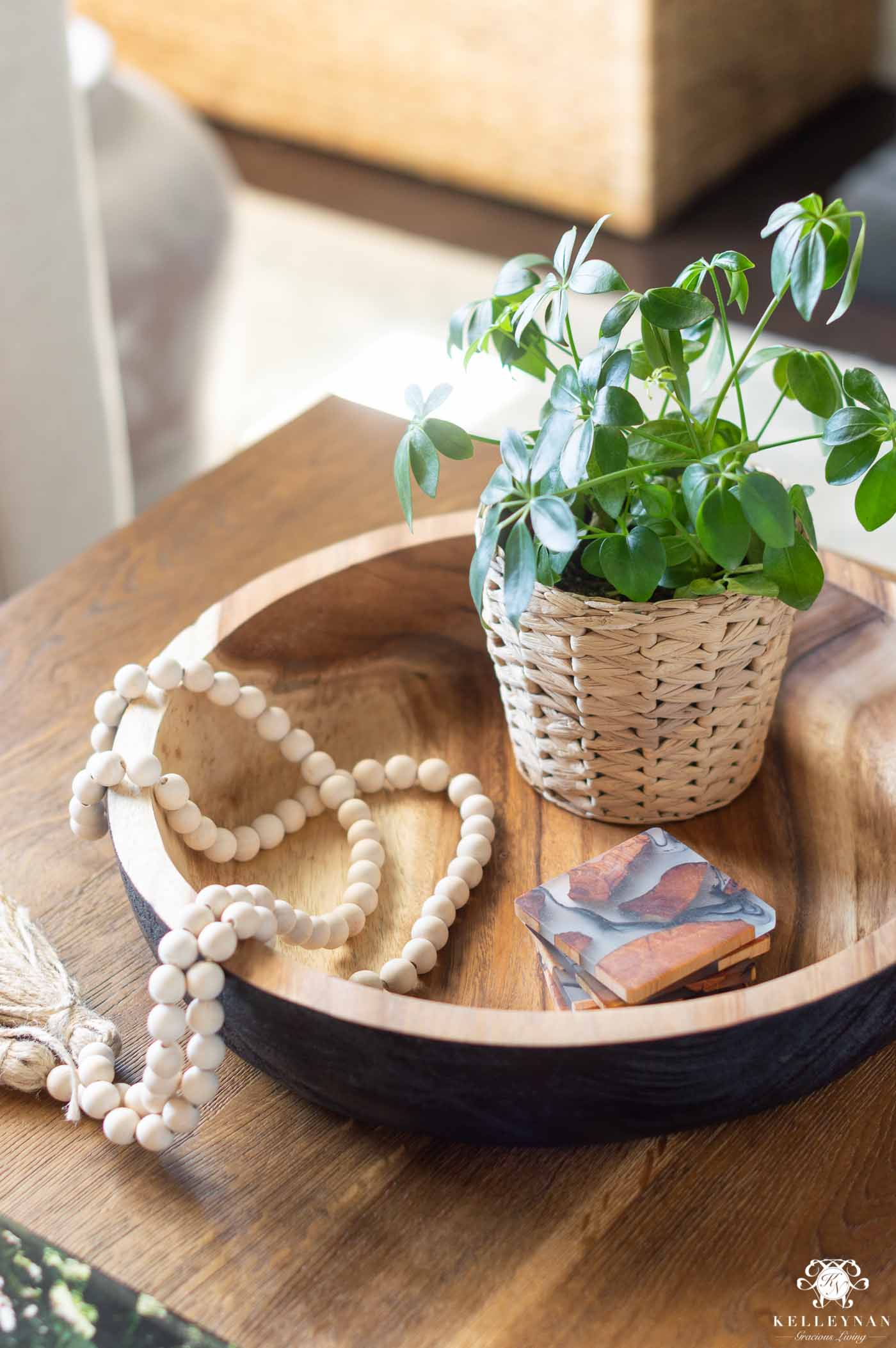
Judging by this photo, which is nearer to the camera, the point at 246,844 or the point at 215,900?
the point at 215,900

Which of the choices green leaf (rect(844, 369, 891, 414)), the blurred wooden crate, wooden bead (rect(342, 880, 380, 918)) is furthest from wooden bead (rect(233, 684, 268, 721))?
the blurred wooden crate

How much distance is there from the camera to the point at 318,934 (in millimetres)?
622

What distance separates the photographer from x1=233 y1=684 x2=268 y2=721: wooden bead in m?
0.70

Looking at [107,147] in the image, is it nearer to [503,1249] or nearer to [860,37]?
[503,1249]

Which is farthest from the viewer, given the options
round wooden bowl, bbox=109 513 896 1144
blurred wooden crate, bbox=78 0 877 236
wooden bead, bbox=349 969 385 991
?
blurred wooden crate, bbox=78 0 877 236

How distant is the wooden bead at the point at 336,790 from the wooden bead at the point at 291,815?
0.5 inches

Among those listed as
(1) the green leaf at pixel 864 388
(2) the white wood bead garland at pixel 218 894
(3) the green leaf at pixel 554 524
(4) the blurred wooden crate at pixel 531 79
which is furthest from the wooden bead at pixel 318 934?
(4) the blurred wooden crate at pixel 531 79

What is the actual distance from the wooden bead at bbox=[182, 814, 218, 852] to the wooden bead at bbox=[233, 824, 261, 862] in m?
0.02

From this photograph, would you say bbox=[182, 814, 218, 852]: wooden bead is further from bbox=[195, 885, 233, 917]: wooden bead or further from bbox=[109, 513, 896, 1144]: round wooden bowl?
bbox=[195, 885, 233, 917]: wooden bead

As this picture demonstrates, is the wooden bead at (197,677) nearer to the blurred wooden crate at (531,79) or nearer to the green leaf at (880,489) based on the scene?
the green leaf at (880,489)

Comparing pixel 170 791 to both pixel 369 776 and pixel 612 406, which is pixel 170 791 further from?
pixel 612 406

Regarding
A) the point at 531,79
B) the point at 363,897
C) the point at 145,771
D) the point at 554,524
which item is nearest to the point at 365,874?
the point at 363,897

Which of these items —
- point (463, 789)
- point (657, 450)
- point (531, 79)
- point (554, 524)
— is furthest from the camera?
point (531, 79)

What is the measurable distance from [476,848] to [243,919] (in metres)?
0.18
